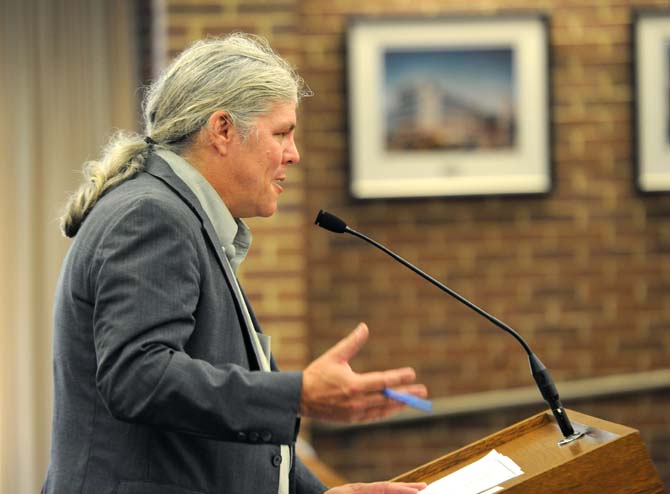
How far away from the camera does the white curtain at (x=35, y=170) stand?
408 cm

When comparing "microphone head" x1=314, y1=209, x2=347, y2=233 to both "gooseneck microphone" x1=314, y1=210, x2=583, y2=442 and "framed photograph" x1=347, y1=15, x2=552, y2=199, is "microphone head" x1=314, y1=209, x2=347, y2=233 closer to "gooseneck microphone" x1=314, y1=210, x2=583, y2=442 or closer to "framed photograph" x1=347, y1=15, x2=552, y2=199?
"gooseneck microphone" x1=314, y1=210, x2=583, y2=442

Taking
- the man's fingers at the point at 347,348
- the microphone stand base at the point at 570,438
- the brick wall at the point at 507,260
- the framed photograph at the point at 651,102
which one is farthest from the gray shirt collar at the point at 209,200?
the framed photograph at the point at 651,102

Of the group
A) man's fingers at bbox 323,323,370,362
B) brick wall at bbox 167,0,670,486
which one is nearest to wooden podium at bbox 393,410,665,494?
man's fingers at bbox 323,323,370,362

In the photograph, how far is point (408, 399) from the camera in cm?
140

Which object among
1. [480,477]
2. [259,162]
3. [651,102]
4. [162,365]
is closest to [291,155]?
[259,162]

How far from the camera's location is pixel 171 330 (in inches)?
58.3

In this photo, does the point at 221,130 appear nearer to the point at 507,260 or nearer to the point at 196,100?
the point at 196,100

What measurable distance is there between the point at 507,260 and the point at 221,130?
2687 mm

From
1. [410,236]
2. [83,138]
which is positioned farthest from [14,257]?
[410,236]

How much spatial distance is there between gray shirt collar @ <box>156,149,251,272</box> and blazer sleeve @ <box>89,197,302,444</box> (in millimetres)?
214

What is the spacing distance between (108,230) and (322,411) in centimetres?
43

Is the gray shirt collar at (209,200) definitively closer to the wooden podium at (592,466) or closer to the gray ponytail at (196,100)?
the gray ponytail at (196,100)

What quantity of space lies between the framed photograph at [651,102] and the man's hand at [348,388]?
310 cm

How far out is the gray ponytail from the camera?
1.75 metres
